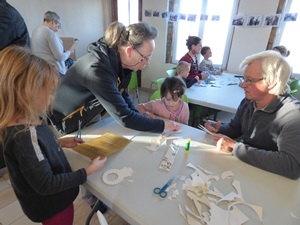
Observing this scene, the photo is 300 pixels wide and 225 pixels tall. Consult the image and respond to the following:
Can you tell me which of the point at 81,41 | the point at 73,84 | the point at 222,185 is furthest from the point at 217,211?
the point at 81,41

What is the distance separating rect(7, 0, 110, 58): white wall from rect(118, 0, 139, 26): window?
304 mm

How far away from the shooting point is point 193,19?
3.93m

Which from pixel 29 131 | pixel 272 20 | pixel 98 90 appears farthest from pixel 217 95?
pixel 272 20

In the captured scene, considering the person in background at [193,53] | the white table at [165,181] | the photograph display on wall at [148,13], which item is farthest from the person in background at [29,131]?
the photograph display on wall at [148,13]

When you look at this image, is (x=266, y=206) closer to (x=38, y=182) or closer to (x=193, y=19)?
(x=38, y=182)

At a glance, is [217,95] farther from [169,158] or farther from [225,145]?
[169,158]

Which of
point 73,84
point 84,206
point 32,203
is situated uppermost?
point 73,84

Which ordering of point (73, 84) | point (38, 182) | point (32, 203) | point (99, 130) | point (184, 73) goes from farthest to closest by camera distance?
point (184, 73)
point (99, 130)
point (73, 84)
point (32, 203)
point (38, 182)

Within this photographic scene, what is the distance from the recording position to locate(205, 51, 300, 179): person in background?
89cm

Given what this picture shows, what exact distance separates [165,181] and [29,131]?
55 cm

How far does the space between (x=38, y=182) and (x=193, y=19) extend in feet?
13.4

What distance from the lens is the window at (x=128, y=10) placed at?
4508 mm

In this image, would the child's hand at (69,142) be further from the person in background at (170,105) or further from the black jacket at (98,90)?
the person in background at (170,105)

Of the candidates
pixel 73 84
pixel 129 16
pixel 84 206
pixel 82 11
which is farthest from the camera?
pixel 129 16
